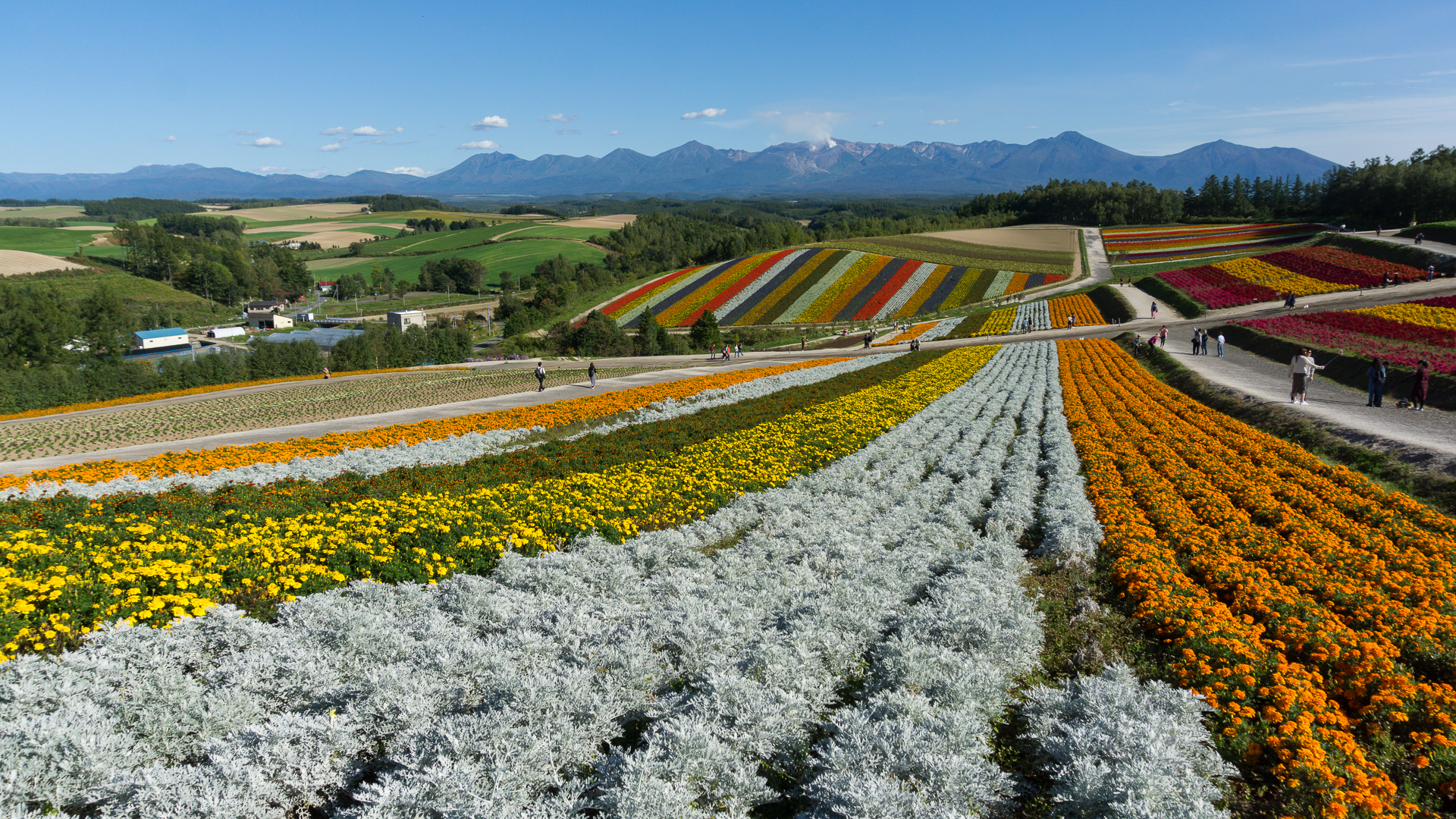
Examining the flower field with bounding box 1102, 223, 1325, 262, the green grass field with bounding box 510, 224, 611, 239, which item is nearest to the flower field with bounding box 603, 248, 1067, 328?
the flower field with bounding box 1102, 223, 1325, 262

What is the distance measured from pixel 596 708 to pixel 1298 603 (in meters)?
8.33

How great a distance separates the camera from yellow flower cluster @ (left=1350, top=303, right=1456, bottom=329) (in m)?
31.1

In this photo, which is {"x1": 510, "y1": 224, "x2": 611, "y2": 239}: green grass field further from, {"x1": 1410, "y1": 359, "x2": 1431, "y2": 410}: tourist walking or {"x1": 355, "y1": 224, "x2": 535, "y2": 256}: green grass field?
{"x1": 1410, "y1": 359, "x2": 1431, "y2": 410}: tourist walking

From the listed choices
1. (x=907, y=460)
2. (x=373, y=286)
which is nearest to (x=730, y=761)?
(x=907, y=460)

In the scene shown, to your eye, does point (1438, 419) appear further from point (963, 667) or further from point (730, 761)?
point (730, 761)

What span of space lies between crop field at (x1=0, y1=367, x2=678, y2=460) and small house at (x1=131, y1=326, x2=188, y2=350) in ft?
259

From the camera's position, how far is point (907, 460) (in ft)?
50.2

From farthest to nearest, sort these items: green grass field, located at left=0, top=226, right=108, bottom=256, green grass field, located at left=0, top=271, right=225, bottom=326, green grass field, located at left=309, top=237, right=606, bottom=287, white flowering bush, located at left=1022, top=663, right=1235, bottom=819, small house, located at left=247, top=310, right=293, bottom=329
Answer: green grass field, located at left=309, top=237, right=606, bottom=287 → green grass field, located at left=0, top=226, right=108, bottom=256 → small house, located at left=247, top=310, right=293, bottom=329 → green grass field, located at left=0, top=271, right=225, bottom=326 → white flowering bush, located at left=1022, top=663, right=1235, bottom=819

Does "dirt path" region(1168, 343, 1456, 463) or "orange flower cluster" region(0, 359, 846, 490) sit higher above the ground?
"dirt path" region(1168, 343, 1456, 463)

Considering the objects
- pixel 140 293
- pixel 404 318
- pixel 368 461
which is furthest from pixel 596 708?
pixel 140 293

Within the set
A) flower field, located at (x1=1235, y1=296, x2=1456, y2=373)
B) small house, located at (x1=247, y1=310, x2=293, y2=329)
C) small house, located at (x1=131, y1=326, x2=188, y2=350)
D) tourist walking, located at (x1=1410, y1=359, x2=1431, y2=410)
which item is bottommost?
small house, located at (x1=131, y1=326, x2=188, y2=350)

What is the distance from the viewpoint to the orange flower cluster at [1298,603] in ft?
17.9

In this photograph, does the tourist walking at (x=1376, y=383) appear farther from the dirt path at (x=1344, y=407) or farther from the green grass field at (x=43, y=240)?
the green grass field at (x=43, y=240)

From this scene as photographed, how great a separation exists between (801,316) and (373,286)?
385 feet
